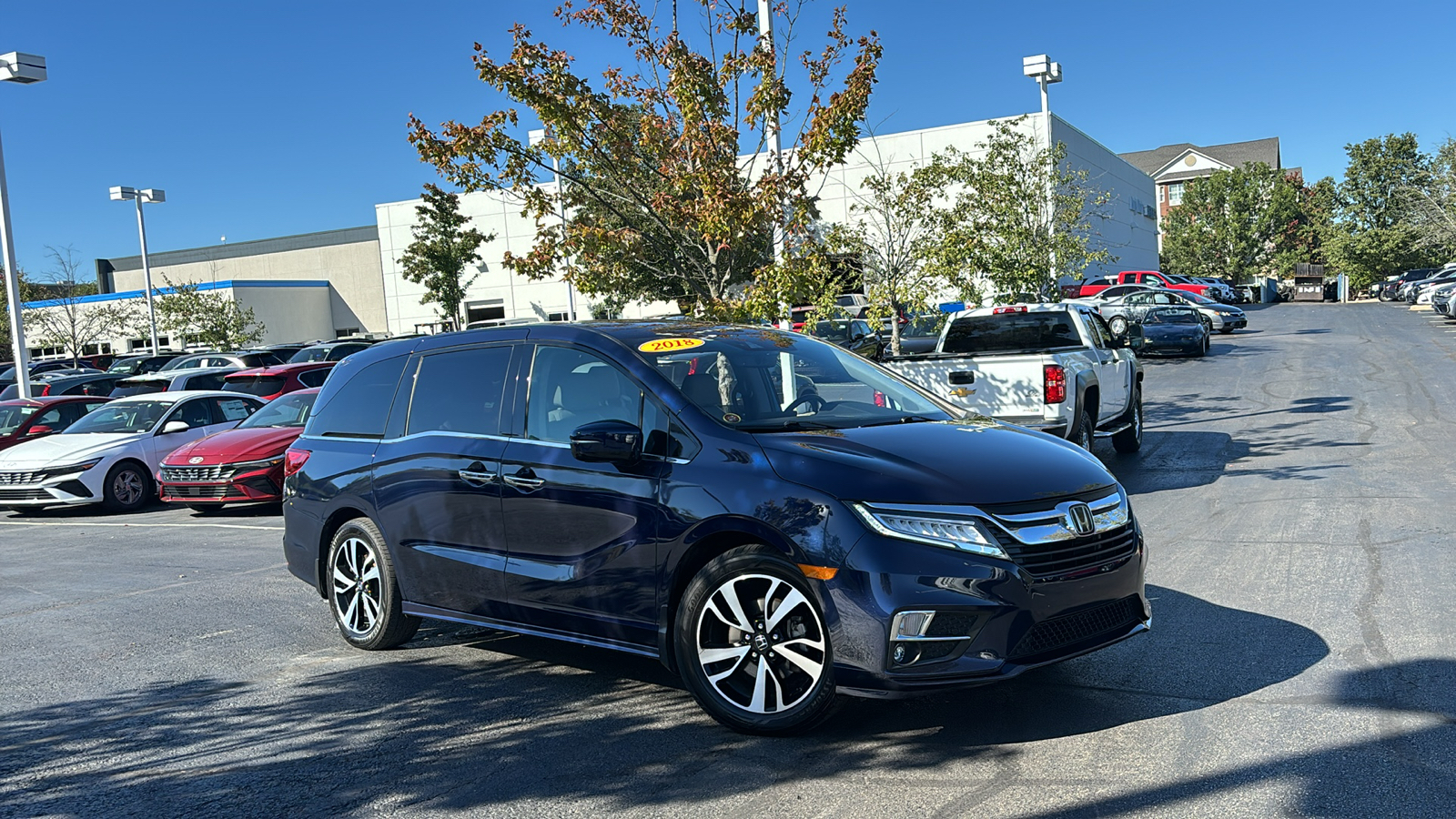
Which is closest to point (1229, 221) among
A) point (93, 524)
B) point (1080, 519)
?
point (93, 524)

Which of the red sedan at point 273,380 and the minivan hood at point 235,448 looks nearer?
the minivan hood at point 235,448

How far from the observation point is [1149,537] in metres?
8.62

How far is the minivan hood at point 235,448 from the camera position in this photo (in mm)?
13633

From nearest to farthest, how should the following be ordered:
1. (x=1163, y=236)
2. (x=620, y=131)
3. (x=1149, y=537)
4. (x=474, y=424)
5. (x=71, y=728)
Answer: (x=71, y=728)
(x=474, y=424)
(x=1149, y=537)
(x=620, y=131)
(x=1163, y=236)

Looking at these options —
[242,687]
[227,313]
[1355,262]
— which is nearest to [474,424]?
[242,687]

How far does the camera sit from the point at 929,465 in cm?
463

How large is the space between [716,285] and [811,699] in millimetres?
8653

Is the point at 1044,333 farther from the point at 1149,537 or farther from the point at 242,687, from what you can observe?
the point at 242,687

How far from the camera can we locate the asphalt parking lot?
4.11 meters

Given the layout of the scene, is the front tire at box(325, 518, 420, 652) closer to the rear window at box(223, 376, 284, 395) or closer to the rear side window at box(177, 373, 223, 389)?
the rear window at box(223, 376, 284, 395)

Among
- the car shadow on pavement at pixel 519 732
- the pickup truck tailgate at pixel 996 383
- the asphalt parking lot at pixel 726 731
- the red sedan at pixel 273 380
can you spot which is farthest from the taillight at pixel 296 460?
the red sedan at pixel 273 380

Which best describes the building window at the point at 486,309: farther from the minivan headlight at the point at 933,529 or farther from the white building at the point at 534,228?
the minivan headlight at the point at 933,529

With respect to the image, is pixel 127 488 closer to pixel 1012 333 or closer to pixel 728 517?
pixel 1012 333

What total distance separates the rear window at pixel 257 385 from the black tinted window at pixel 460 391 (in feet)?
44.5
